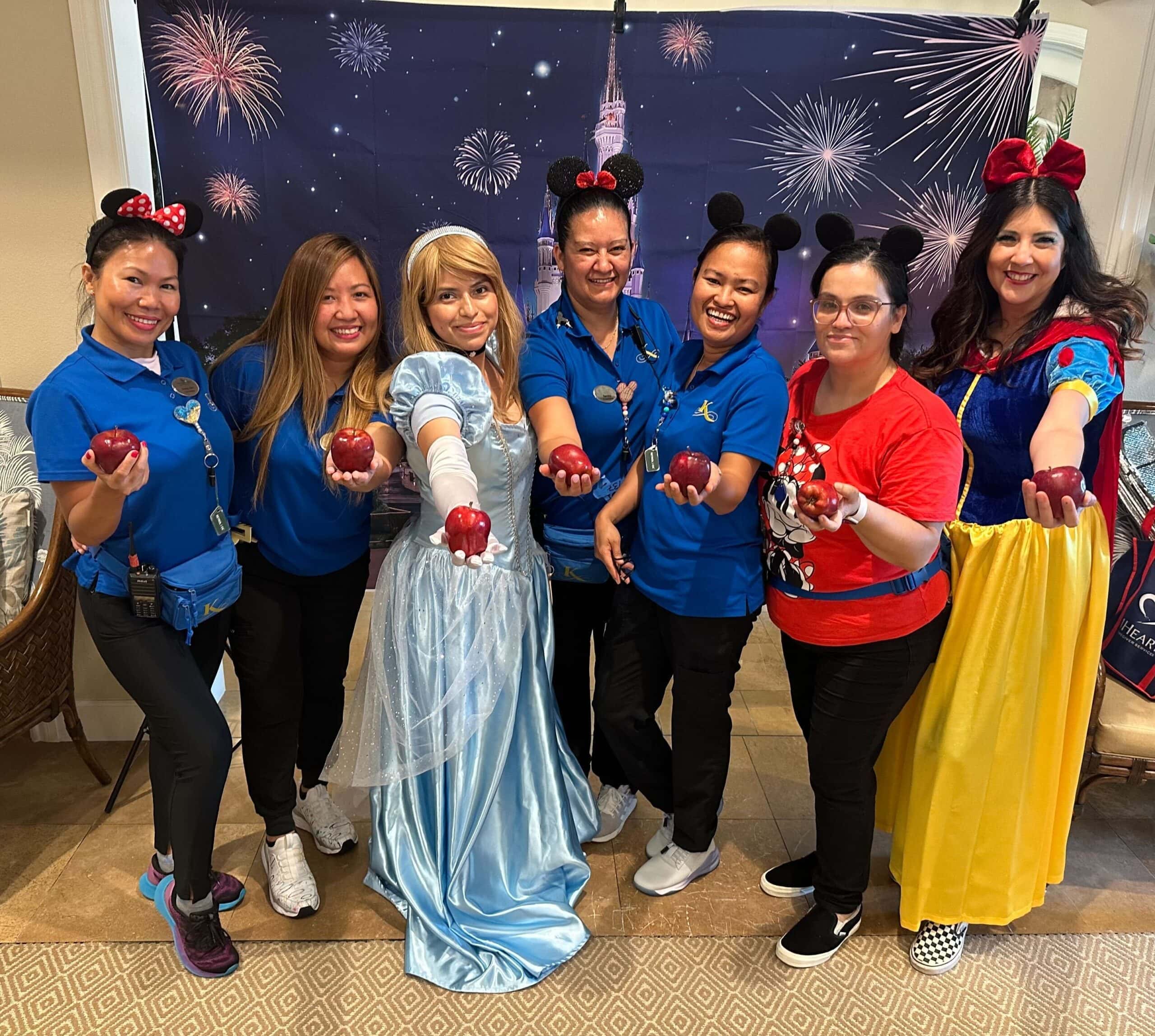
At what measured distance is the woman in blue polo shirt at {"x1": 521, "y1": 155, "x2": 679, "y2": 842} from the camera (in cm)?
176

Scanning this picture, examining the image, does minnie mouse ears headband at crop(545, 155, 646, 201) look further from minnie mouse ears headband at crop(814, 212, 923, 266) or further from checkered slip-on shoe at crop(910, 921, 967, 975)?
checkered slip-on shoe at crop(910, 921, 967, 975)

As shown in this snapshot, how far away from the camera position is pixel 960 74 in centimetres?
281

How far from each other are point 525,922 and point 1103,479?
160 centimetres

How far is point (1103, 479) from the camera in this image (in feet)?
5.41

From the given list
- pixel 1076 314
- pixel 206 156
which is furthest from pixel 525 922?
pixel 206 156

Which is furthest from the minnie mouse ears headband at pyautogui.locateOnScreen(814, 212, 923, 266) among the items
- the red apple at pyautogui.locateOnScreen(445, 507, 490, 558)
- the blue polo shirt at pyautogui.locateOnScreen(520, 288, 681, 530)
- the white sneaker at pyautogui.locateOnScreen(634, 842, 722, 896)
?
the white sneaker at pyautogui.locateOnScreen(634, 842, 722, 896)

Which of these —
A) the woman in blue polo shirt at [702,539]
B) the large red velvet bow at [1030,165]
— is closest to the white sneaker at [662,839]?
the woman in blue polo shirt at [702,539]

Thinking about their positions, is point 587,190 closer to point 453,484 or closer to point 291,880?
point 453,484

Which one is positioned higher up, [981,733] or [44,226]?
[44,226]

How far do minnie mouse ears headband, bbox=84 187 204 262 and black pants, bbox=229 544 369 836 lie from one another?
2.23 ft

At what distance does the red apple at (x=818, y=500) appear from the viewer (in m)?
1.26

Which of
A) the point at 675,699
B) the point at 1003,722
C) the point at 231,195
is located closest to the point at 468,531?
the point at 675,699

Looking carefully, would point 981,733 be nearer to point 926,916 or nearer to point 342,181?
point 926,916

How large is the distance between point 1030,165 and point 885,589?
3.01 ft
